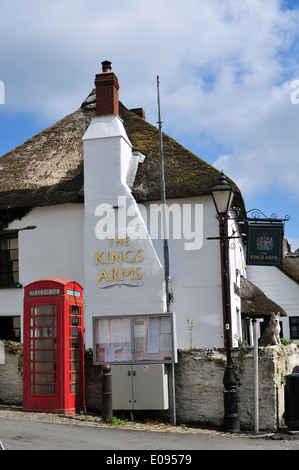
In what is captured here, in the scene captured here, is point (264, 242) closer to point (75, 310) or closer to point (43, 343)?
point (75, 310)

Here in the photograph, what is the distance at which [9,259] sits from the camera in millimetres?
18578

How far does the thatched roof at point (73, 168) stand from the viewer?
17109 mm

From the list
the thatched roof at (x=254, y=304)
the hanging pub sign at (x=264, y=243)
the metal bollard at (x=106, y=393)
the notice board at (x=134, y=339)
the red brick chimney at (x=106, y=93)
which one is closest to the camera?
the metal bollard at (x=106, y=393)

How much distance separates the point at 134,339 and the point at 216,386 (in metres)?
1.87

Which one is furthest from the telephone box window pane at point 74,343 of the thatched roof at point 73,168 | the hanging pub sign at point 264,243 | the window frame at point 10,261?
the window frame at point 10,261

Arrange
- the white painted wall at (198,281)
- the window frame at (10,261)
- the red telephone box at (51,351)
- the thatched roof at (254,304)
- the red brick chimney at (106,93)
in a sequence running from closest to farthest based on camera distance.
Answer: the red telephone box at (51,351), the white painted wall at (198,281), the red brick chimney at (106,93), the window frame at (10,261), the thatched roof at (254,304)

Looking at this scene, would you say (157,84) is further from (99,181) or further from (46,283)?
(46,283)

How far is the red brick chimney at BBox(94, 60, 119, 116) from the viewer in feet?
55.8

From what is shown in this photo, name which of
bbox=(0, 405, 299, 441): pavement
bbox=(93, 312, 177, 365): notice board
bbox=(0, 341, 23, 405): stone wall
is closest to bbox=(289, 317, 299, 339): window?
bbox=(0, 405, 299, 441): pavement

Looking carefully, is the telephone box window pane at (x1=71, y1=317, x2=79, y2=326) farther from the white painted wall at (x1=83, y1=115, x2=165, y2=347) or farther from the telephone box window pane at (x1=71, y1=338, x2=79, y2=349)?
the white painted wall at (x1=83, y1=115, x2=165, y2=347)

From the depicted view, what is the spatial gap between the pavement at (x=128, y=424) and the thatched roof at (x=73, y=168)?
731cm

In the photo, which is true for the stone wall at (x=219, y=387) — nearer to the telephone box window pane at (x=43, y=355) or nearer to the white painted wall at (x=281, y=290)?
the telephone box window pane at (x=43, y=355)

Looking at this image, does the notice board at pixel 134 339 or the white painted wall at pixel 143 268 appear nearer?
the notice board at pixel 134 339
